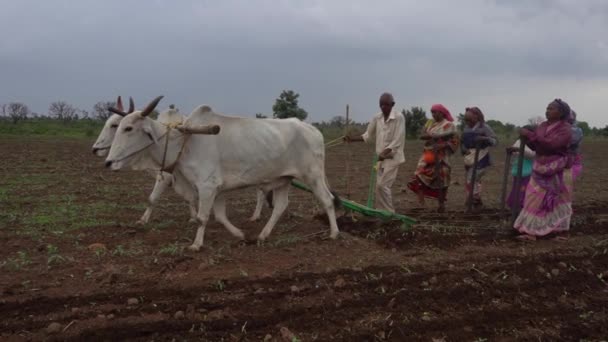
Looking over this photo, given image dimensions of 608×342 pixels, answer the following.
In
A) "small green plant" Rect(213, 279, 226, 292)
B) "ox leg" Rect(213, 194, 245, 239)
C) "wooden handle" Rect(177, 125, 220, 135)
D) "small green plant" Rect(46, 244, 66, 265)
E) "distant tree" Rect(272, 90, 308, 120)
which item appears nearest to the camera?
"small green plant" Rect(213, 279, 226, 292)

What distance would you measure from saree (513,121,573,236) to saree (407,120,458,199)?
1.30 meters

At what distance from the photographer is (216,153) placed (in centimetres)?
601

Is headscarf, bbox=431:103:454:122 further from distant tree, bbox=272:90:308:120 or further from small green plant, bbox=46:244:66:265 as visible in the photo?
distant tree, bbox=272:90:308:120

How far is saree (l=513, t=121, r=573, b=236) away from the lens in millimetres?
6648

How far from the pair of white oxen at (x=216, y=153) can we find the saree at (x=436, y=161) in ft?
6.52

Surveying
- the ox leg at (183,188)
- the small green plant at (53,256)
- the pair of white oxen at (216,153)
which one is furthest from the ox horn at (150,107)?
the small green plant at (53,256)

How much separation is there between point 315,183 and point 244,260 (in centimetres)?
148

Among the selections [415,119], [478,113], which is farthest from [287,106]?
[478,113]

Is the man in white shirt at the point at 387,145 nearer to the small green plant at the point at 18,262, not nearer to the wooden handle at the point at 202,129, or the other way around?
the wooden handle at the point at 202,129

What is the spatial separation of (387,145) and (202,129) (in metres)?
2.73

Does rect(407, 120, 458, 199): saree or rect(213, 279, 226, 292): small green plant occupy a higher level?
rect(407, 120, 458, 199): saree

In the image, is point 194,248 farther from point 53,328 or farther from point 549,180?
point 549,180

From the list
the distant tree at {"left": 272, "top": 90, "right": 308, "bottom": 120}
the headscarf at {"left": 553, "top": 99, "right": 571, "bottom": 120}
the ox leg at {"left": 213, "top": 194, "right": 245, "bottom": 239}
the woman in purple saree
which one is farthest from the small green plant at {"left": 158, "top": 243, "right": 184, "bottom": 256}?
the distant tree at {"left": 272, "top": 90, "right": 308, "bottom": 120}

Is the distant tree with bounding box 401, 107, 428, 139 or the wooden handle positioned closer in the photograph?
the wooden handle
